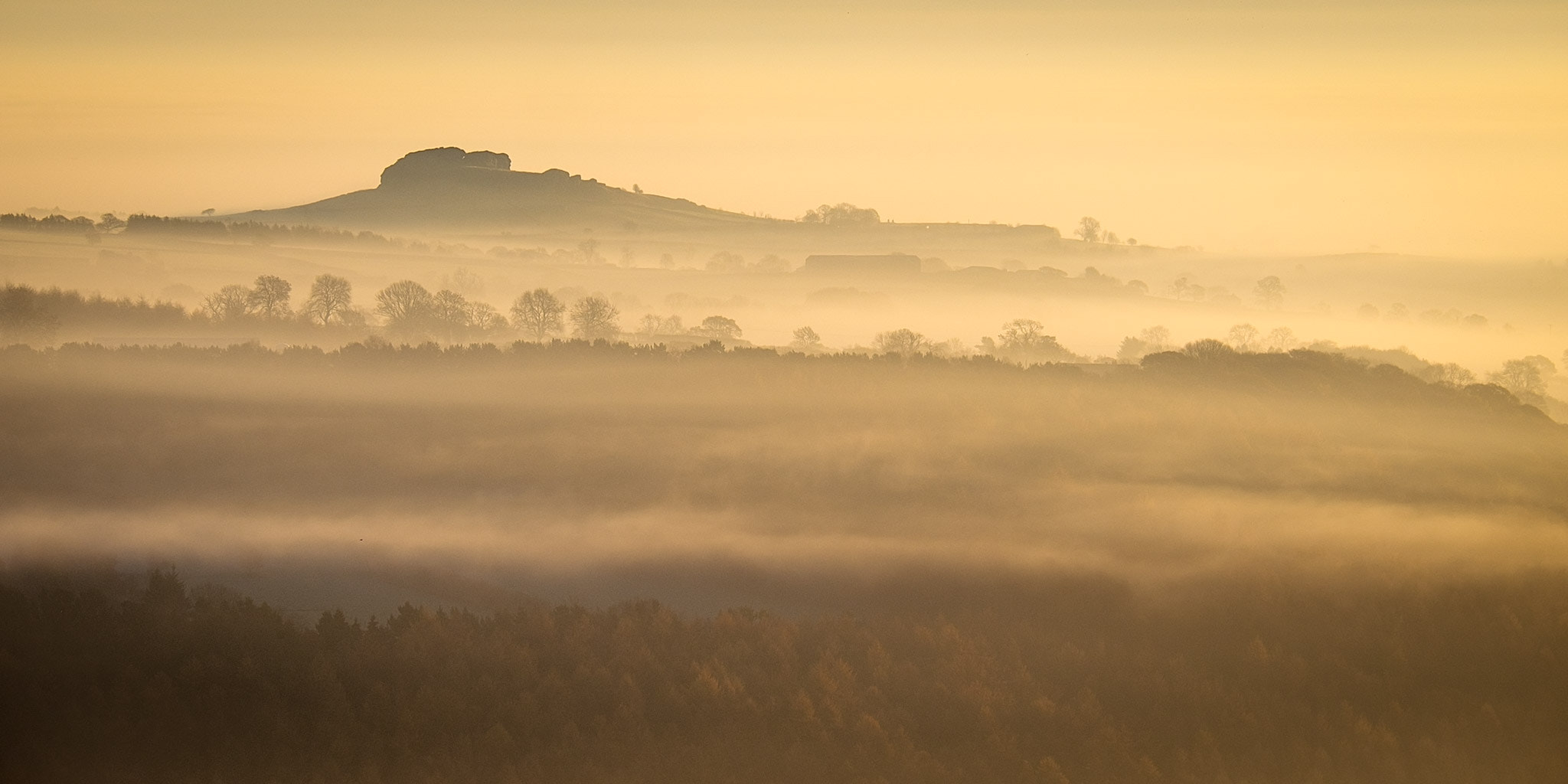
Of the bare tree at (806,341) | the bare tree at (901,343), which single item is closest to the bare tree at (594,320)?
the bare tree at (806,341)

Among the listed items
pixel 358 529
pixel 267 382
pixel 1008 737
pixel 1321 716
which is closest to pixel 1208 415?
pixel 1321 716

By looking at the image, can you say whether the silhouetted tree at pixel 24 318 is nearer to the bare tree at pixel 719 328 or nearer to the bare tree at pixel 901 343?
the bare tree at pixel 719 328

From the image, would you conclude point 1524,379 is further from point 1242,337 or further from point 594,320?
point 594,320

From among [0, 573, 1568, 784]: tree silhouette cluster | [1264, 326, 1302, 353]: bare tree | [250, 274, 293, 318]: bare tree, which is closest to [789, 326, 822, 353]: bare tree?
[1264, 326, 1302, 353]: bare tree

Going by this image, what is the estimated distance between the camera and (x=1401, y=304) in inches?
3853

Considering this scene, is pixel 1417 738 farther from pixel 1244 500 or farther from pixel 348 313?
pixel 348 313

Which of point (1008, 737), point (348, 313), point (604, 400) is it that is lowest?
point (1008, 737)

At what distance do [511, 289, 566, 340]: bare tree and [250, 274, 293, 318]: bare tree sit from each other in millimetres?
13963

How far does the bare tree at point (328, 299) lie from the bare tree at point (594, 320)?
1468 centimetres

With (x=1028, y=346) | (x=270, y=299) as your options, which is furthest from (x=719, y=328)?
(x=270, y=299)

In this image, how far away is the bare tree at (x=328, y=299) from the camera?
7119 centimetres

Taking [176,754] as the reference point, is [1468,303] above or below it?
above

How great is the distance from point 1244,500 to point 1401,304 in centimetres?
4206

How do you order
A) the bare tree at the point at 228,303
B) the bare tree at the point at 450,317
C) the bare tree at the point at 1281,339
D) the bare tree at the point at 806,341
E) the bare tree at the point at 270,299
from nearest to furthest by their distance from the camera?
the bare tree at the point at 228,303 → the bare tree at the point at 270,299 → the bare tree at the point at 450,317 → the bare tree at the point at 806,341 → the bare tree at the point at 1281,339
